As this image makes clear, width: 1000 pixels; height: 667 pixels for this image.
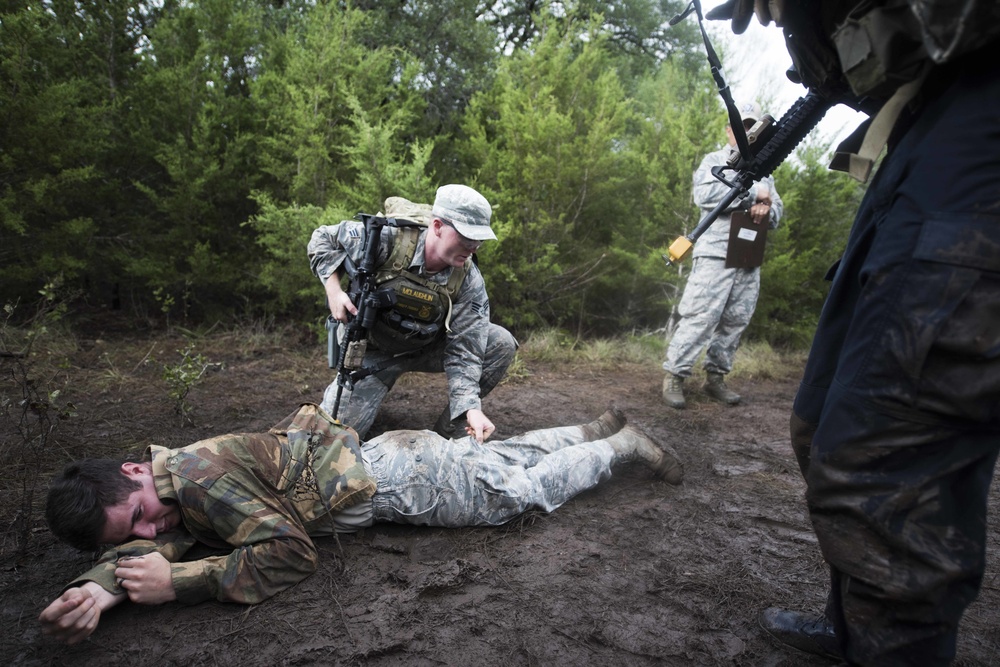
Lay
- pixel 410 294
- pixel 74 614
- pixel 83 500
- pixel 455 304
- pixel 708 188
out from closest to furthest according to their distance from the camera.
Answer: pixel 74 614, pixel 83 500, pixel 410 294, pixel 455 304, pixel 708 188

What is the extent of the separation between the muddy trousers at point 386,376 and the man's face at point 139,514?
1.09m

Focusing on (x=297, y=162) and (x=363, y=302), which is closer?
(x=363, y=302)

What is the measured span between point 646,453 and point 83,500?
238 centimetres

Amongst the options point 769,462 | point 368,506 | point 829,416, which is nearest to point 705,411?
point 769,462

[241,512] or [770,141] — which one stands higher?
[770,141]

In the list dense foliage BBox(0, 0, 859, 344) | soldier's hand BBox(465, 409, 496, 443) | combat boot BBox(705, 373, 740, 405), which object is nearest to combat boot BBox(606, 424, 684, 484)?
soldier's hand BBox(465, 409, 496, 443)

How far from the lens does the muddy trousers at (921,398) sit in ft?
3.59

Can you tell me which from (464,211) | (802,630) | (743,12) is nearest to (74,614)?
(464,211)

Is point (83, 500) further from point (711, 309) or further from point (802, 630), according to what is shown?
point (711, 309)

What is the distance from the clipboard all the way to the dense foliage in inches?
79.0

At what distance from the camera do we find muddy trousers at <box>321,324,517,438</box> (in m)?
3.21

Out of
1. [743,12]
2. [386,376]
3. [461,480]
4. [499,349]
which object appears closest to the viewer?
[743,12]

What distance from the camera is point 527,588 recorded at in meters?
2.12

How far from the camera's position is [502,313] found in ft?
20.2
